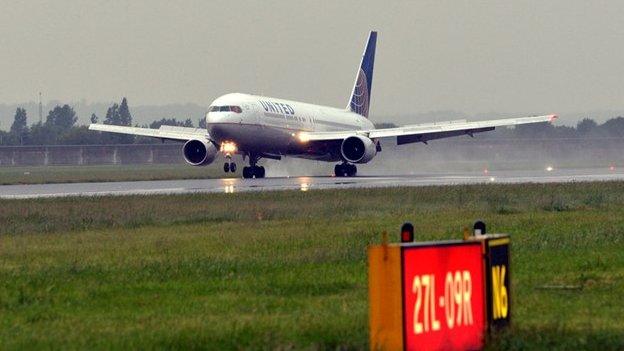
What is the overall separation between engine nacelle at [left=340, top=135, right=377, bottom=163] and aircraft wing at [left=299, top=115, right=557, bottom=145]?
0.43 metres

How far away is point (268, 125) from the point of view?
6681 cm

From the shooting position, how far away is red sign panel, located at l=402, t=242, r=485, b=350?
10883mm

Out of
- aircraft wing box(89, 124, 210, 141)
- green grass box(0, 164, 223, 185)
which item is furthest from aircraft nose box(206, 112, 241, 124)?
green grass box(0, 164, 223, 185)

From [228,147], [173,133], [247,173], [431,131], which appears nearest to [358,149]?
[431,131]

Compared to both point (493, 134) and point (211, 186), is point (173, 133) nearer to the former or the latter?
point (211, 186)

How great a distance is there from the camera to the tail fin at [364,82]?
8581 cm

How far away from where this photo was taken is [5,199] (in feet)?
136

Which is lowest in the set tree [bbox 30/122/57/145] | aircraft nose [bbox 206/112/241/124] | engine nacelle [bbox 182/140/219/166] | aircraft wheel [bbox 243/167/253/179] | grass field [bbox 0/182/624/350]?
grass field [bbox 0/182/624/350]

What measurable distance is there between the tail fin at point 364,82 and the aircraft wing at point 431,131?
1160 cm

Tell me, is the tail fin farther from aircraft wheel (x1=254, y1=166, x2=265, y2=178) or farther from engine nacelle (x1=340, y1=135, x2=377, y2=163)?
aircraft wheel (x1=254, y1=166, x2=265, y2=178)

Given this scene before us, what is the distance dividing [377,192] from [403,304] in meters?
32.9

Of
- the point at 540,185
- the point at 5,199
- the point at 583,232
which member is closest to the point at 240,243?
the point at 583,232

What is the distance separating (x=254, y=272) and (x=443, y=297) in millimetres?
7758

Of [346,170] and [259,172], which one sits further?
[346,170]
